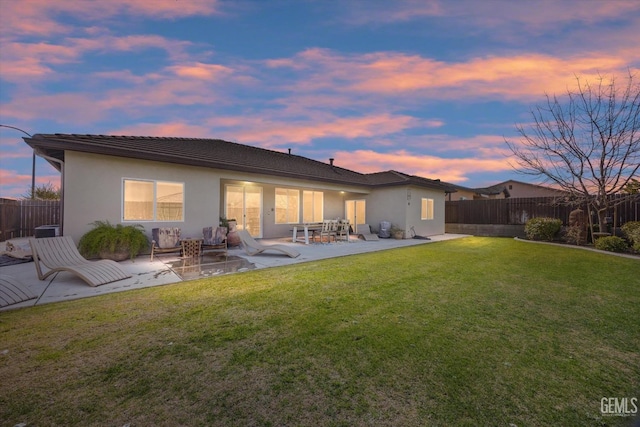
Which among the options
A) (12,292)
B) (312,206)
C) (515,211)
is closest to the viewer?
(12,292)

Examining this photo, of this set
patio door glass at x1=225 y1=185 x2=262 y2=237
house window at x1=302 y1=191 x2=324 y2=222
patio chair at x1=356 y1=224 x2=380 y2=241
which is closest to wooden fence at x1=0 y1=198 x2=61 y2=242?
patio door glass at x1=225 y1=185 x2=262 y2=237

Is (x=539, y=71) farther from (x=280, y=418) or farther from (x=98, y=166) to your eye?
(x=98, y=166)

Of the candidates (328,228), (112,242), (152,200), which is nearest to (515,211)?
(328,228)

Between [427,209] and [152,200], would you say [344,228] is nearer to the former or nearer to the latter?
[427,209]

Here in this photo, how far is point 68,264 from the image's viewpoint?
573 centimetres

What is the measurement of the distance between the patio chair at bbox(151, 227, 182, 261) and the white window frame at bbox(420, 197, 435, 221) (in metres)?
13.2

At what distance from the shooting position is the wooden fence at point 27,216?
12805 mm

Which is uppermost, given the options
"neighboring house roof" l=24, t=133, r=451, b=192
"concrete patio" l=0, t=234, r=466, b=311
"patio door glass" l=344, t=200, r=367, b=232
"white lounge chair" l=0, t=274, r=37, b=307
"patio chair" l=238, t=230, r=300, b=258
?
"neighboring house roof" l=24, t=133, r=451, b=192

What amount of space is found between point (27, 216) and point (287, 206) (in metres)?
13.3

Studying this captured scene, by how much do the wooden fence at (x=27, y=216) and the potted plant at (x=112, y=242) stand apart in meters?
7.61

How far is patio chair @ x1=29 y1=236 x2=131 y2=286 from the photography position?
531 cm

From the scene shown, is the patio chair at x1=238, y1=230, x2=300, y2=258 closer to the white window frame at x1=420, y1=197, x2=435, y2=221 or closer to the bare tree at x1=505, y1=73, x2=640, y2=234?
the white window frame at x1=420, y1=197, x2=435, y2=221

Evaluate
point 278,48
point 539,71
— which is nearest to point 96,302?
point 278,48

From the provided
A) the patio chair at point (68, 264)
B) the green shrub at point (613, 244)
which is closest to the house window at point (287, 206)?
the patio chair at point (68, 264)
